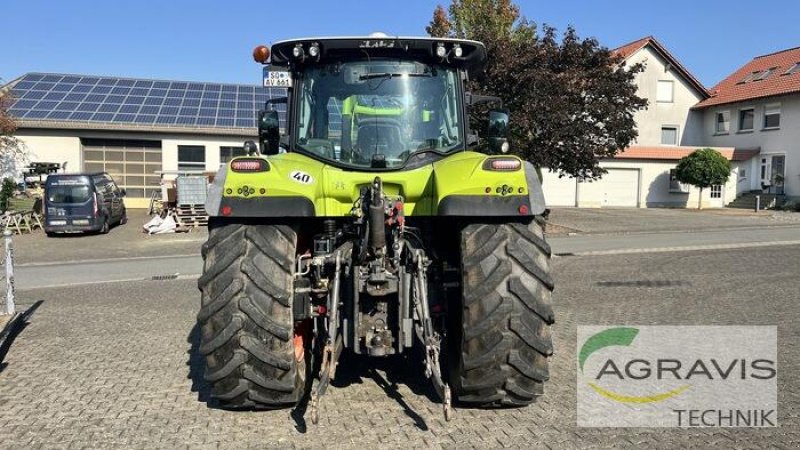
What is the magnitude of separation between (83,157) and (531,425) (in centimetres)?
2684

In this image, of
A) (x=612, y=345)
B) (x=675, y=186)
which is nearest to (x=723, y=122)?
(x=675, y=186)

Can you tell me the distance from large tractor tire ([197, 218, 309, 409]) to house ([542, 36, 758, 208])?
2847cm

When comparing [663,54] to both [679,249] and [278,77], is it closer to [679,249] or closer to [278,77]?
[679,249]

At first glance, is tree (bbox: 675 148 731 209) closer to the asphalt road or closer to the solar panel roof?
the asphalt road

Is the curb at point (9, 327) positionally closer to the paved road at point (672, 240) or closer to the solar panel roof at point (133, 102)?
the paved road at point (672, 240)

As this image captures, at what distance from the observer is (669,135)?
38188 millimetres

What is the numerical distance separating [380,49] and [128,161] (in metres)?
25.1

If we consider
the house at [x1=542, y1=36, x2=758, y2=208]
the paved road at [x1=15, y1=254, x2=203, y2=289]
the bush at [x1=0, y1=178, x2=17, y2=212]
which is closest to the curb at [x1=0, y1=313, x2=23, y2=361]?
the paved road at [x1=15, y1=254, x2=203, y2=289]

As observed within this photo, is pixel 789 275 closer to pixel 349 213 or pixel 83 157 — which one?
pixel 349 213

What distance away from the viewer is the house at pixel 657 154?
107 ft

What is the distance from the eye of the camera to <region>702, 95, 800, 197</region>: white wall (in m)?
32.3

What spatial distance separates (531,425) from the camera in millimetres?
4184

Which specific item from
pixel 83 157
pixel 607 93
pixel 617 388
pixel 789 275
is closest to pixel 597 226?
pixel 607 93

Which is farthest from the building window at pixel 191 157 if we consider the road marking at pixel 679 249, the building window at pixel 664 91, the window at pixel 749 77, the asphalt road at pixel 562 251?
the window at pixel 749 77
